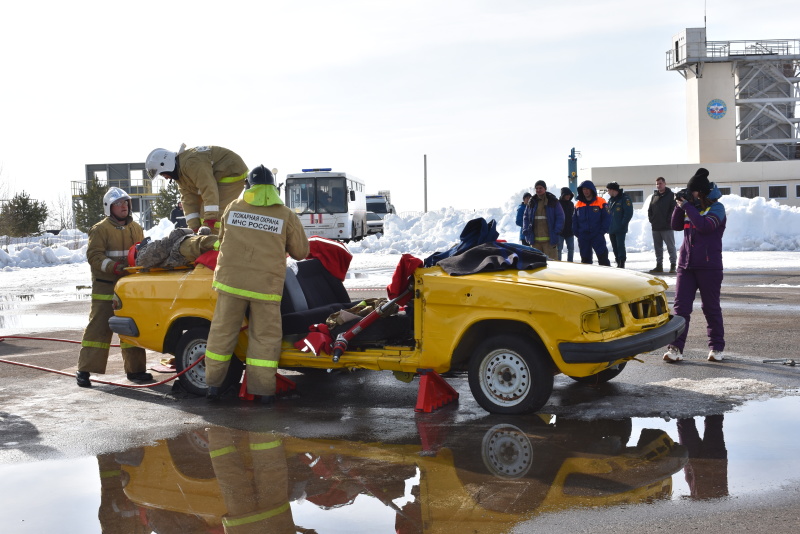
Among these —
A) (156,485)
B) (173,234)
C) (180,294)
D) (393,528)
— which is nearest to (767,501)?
(393,528)

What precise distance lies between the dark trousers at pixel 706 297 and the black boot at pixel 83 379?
18.7 feet

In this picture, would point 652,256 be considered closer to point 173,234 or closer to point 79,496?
point 173,234

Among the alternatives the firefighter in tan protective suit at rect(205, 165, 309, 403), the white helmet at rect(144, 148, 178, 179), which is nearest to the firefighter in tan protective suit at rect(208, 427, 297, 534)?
the firefighter in tan protective suit at rect(205, 165, 309, 403)

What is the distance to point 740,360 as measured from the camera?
8758mm

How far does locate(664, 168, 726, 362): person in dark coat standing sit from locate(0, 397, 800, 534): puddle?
7.53 feet

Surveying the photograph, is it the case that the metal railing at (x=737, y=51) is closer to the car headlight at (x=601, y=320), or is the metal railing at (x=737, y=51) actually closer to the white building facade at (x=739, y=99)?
the white building facade at (x=739, y=99)

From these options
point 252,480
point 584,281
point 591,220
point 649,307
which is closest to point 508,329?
point 584,281

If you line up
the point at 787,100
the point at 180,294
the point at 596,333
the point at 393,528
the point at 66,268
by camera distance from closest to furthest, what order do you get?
the point at 393,528 < the point at 596,333 < the point at 180,294 < the point at 66,268 < the point at 787,100

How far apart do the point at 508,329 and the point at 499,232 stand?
22.3m

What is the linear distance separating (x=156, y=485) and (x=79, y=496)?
0.43 m

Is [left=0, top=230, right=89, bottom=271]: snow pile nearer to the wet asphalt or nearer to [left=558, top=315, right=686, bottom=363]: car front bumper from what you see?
the wet asphalt

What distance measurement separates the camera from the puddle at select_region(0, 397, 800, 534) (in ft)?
15.1

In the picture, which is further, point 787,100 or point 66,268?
point 787,100

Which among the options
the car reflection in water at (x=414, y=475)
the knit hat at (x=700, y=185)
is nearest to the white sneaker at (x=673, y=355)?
the knit hat at (x=700, y=185)
